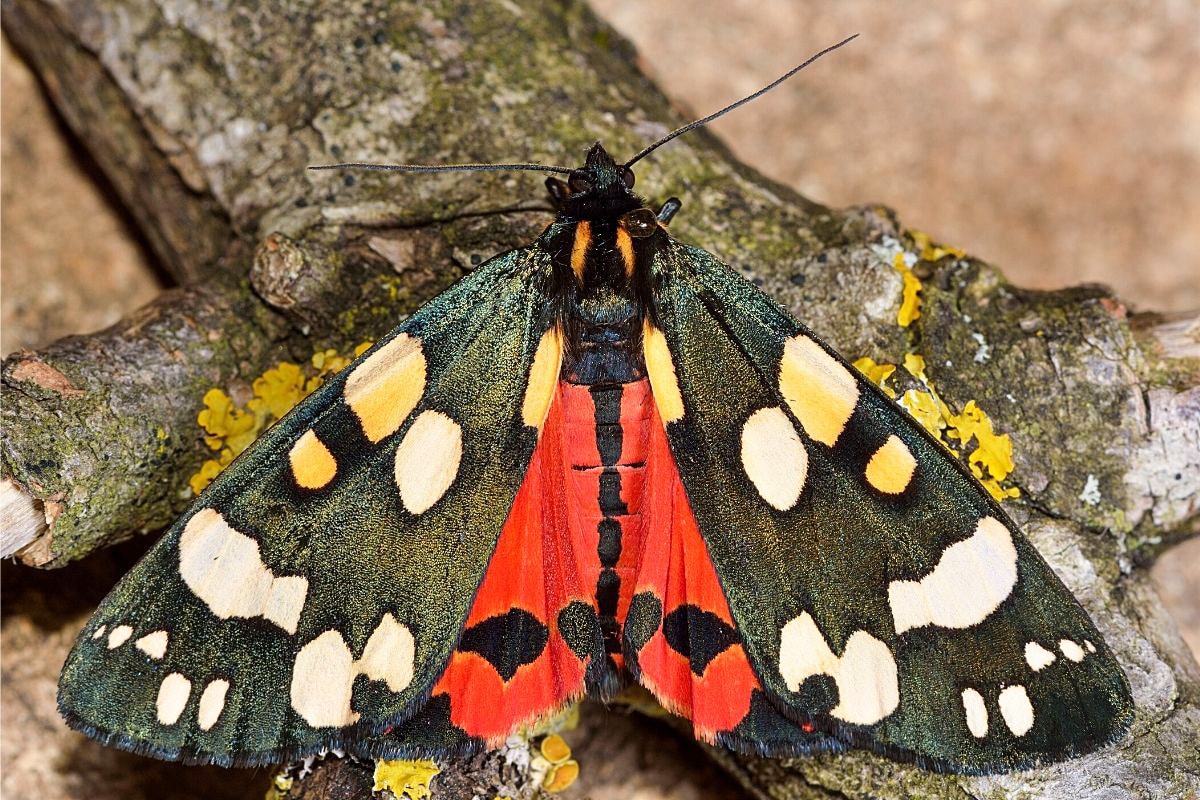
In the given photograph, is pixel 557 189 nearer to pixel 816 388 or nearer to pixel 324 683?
pixel 816 388

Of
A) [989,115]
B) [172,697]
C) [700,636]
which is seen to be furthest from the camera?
[989,115]

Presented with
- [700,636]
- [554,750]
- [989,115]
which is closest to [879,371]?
[700,636]

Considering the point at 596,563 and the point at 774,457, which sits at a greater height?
the point at 774,457

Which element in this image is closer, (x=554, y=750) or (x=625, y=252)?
(x=625, y=252)

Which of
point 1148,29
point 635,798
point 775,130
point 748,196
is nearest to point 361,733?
point 635,798

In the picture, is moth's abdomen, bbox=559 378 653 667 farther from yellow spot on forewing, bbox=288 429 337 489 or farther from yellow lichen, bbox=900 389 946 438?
yellow lichen, bbox=900 389 946 438

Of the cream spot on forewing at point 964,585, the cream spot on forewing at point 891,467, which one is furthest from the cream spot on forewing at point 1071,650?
the cream spot on forewing at point 891,467

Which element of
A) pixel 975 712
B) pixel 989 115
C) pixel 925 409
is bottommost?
pixel 975 712
